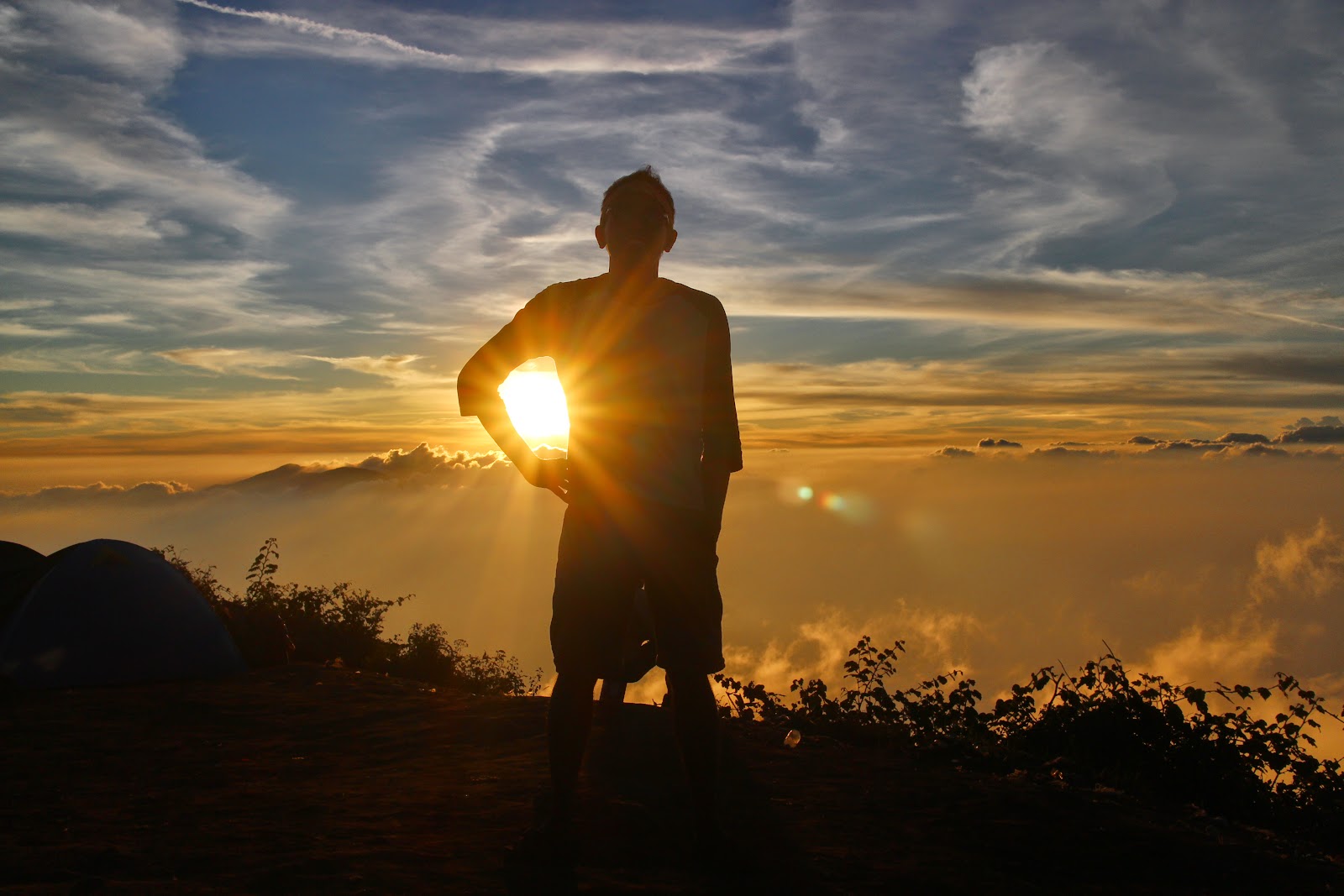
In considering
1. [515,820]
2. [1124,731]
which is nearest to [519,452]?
[515,820]

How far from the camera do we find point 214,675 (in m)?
7.60

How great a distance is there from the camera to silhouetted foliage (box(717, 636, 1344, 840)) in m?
5.00

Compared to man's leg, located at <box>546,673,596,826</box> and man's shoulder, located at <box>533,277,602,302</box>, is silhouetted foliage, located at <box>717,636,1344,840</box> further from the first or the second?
man's shoulder, located at <box>533,277,602,302</box>

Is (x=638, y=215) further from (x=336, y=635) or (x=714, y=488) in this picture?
(x=336, y=635)

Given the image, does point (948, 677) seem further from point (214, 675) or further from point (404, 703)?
point (214, 675)

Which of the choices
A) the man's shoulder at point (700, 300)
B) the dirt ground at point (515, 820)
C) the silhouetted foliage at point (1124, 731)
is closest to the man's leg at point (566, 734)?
the dirt ground at point (515, 820)

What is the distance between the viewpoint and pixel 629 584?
308 cm

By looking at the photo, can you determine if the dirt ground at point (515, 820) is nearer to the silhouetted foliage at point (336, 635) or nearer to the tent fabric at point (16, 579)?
the tent fabric at point (16, 579)

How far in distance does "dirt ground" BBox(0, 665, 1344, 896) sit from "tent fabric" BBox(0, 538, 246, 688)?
1.50 meters

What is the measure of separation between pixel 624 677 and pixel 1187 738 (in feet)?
11.3

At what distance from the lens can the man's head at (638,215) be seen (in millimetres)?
3184

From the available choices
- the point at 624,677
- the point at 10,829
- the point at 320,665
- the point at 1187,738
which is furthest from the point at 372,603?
the point at 1187,738

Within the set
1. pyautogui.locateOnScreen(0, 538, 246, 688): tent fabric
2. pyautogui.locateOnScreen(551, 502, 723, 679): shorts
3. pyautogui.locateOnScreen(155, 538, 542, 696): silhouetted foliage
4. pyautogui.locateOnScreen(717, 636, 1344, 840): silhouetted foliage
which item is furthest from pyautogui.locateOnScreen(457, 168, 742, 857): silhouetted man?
pyautogui.locateOnScreen(155, 538, 542, 696): silhouetted foliage

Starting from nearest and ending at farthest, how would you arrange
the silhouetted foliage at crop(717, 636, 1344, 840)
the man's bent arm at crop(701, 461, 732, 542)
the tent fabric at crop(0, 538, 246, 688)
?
the man's bent arm at crop(701, 461, 732, 542)
the silhouetted foliage at crop(717, 636, 1344, 840)
the tent fabric at crop(0, 538, 246, 688)
